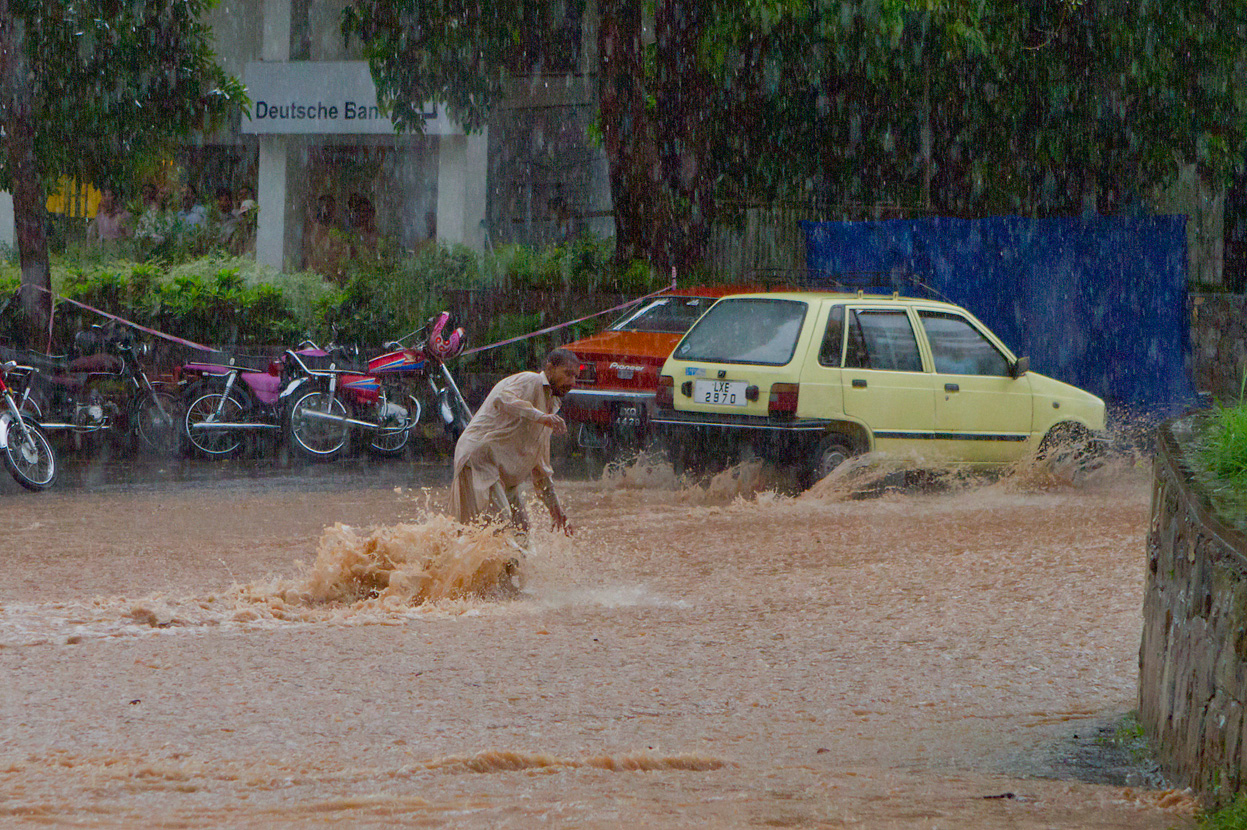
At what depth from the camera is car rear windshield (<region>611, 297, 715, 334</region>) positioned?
13070mm

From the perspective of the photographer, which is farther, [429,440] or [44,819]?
[429,440]

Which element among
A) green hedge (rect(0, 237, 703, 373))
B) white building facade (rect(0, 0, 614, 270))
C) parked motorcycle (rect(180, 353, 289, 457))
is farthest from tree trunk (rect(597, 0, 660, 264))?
white building facade (rect(0, 0, 614, 270))

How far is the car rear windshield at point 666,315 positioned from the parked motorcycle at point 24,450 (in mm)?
4871

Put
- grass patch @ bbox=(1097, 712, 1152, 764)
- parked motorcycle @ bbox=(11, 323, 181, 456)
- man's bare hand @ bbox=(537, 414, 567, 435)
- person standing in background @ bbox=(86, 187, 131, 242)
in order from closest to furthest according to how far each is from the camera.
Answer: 1. grass patch @ bbox=(1097, 712, 1152, 764)
2. man's bare hand @ bbox=(537, 414, 567, 435)
3. parked motorcycle @ bbox=(11, 323, 181, 456)
4. person standing in background @ bbox=(86, 187, 131, 242)

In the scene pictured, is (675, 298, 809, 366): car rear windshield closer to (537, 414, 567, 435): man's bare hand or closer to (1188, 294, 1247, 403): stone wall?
(537, 414, 567, 435): man's bare hand

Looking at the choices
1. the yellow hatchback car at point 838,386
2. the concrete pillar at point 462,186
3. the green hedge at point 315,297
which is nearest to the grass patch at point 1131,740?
the yellow hatchback car at point 838,386

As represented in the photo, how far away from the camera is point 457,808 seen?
13.6ft

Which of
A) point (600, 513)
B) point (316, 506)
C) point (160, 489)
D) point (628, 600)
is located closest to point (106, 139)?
point (160, 489)

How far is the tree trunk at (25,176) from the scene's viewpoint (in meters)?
14.8

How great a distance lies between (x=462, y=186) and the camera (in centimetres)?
2412

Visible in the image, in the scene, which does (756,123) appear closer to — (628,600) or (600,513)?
(600,513)

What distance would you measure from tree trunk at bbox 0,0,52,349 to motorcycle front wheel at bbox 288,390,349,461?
12.5 ft

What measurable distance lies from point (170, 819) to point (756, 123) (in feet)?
51.8

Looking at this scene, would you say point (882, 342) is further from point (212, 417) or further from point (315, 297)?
point (315, 297)
